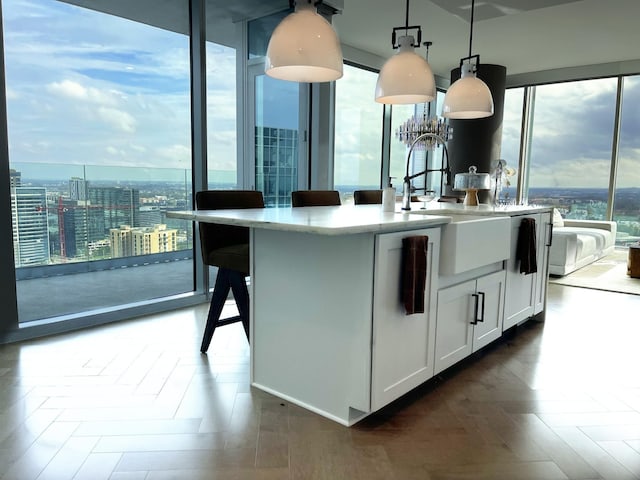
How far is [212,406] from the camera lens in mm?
2211

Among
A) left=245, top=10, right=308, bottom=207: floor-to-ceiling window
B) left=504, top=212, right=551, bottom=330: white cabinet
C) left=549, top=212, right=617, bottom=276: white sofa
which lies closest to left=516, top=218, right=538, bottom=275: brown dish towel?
left=504, top=212, right=551, bottom=330: white cabinet

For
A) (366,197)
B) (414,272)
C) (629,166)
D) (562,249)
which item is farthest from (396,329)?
(629,166)

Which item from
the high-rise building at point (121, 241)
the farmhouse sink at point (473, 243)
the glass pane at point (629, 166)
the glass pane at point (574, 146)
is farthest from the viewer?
the glass pane at point (574, 146)

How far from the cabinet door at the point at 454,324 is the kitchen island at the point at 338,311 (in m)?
0.03

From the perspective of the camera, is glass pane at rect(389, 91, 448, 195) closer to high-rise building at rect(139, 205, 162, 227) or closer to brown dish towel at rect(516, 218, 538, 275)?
brown dish towel at rect(516, 218, 538, 275)

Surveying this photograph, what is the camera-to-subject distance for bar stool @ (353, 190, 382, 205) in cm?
416

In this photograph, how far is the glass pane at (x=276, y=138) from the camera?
4.80 meters

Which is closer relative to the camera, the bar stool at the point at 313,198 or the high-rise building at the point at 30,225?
the high-rise building at the point at 30,225

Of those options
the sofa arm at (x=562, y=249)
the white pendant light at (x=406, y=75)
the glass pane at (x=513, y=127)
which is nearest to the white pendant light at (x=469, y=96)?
the white pendant light at (x=406, y=75)

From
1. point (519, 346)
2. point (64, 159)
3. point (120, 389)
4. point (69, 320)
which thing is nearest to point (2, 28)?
point (64, 159)

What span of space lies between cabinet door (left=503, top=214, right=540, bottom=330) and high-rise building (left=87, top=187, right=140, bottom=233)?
2.94 metres

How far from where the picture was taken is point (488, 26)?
217 inches

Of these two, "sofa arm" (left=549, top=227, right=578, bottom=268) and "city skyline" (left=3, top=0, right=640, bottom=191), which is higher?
"city skyline" (left=3, top=0, right=640, bottom=191)

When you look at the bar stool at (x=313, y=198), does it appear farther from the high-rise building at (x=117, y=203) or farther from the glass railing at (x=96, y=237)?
the high-rise building at (x=117, y=203)
